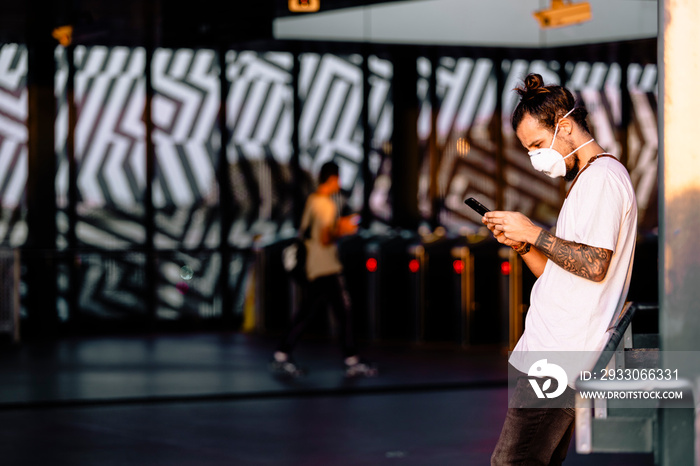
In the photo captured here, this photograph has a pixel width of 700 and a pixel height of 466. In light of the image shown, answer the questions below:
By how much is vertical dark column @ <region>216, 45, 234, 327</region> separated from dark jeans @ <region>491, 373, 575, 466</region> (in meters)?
11.2

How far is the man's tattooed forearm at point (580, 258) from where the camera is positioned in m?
2.82

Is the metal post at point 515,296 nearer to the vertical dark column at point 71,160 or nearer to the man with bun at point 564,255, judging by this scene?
the vertical dark column at point 71,160

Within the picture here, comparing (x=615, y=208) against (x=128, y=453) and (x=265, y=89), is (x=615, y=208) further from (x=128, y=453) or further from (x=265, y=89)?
(x=265, y=89)

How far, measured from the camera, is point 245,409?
7.60 m

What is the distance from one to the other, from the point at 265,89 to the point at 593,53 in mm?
5028

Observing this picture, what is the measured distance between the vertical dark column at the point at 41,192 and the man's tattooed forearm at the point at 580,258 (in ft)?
37.0

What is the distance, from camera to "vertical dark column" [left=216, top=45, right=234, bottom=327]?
14.1 m

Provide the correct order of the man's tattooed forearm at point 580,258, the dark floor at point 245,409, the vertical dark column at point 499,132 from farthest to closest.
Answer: the vertical dark column at point 499,132, the dark floor at point 245,409, the man's tattooed forearm at point 580,258

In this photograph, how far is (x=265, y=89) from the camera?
14.4 meters

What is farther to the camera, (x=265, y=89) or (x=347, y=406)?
(x=265, y=89)

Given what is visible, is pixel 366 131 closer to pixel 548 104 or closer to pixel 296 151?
pixel 296 151

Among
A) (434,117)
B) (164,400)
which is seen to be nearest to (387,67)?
(434,117)

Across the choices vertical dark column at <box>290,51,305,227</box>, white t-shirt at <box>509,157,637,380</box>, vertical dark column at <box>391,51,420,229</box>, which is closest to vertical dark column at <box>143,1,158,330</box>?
vertical dark column at <box>290,51,305,227</box>

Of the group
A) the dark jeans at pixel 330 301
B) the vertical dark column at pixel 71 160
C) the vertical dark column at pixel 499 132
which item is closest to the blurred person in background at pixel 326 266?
the dark jeans at pixel 330 301
